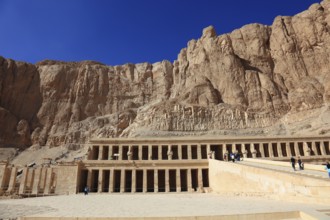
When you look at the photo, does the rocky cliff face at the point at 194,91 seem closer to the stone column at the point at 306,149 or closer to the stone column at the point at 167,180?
the stone column at the point at 306,149

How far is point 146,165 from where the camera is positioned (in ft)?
132

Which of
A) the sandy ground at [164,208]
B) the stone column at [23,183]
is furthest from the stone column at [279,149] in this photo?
the stone column at [23,183]

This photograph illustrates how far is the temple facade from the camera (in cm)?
3659

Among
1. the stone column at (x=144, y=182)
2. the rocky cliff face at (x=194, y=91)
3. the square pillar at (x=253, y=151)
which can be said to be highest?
the rocky cliff face at (x=194, y=91)

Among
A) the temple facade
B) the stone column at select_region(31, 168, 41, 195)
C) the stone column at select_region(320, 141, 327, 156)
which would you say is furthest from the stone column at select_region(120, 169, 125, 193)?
the stone column at select_region(320, 141, 327, 156)

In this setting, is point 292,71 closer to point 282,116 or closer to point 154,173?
point 282,116

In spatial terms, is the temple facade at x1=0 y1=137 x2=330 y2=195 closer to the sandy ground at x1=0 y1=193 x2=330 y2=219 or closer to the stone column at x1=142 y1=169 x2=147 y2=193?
the stone column at x1=142 y1=169 x2=147 y2=193

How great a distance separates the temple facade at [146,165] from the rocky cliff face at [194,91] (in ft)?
39.6

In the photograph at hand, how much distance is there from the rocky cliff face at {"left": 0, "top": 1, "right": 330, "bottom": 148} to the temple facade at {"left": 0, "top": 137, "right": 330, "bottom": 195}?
12058 mm

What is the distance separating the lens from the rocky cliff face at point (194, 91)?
2527 inches

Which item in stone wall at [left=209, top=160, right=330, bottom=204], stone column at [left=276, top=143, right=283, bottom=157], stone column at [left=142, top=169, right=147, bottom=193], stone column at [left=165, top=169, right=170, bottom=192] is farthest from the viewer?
stone column at [left=276, top=143, right=283, bottom=157]

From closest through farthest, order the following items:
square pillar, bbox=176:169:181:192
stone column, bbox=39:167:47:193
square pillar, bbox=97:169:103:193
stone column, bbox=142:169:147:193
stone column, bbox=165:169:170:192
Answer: stone column, bbox=39:167:47:193
square pillar, bbox=97:169:103:193
square pillar, bbox=176:169:181:192
stone column, bbox=165:169:170:192
stone column, bbox=142:169:147:193

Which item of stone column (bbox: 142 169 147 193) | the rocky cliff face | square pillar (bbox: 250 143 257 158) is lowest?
stone column (bbox: 142 169 147 193)

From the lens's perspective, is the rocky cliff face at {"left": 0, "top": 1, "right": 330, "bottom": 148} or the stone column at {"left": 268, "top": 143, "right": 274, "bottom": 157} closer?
the stone column at {"left": 268, "top": 143, "right": 274, "bottom": 157}
